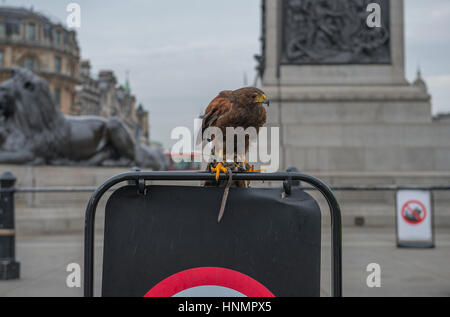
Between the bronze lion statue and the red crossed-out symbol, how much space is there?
24.9 ft

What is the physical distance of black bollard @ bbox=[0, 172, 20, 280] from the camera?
6.04 metres

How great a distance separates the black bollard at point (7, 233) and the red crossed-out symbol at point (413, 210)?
6.35m

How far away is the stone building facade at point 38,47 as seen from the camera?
70.3 metres

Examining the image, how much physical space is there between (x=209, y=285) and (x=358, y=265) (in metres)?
5.36

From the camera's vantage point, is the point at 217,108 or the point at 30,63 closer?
the point at 217,108

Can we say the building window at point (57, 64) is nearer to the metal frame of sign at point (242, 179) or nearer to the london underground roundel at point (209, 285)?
the metal frame of sign at point (242, 179)

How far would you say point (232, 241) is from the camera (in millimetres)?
1740

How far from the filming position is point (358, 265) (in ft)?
21.8

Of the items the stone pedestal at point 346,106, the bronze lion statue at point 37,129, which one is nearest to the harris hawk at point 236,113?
the bronze lion statue at point 37,129

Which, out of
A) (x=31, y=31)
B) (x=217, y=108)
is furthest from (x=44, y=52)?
(x=217, y=108)

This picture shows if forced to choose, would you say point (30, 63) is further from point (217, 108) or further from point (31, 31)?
point (217, 108)

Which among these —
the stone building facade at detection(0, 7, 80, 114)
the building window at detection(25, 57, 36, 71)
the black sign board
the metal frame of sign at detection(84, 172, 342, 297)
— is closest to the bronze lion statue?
the metal frame of sign at detection(84, 172, 342, 297)
